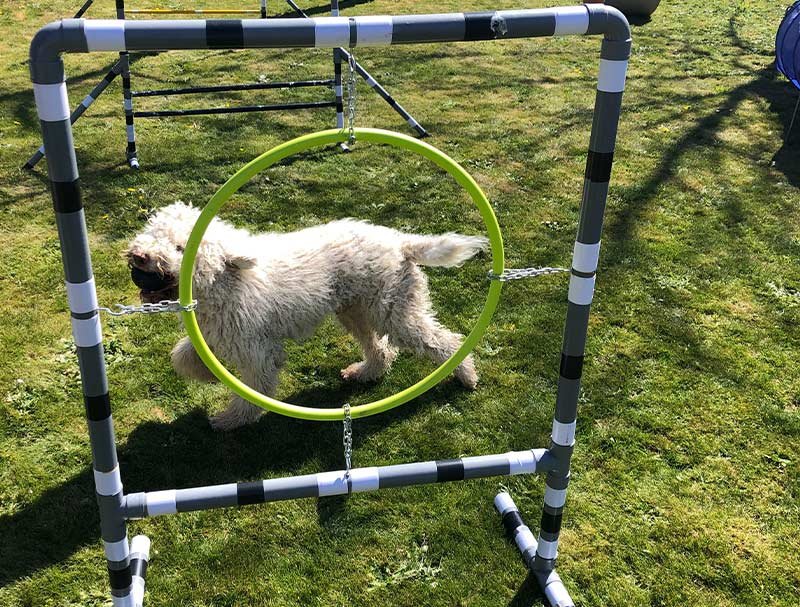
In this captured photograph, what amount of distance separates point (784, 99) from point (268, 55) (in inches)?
302

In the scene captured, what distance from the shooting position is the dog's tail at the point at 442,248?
3918 millimetres

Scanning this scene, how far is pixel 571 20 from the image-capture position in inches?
96.9

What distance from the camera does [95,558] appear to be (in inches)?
136

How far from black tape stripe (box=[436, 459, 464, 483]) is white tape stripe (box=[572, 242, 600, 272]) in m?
1.04

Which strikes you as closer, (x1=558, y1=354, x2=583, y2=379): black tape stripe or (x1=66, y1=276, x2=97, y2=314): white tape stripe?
(x1=66, y1=276, x2=97, y2=314): white tape stripe

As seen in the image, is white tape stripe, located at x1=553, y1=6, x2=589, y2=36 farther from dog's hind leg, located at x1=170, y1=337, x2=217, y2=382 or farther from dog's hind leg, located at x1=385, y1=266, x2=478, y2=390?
dog's hind leg, located at x1=170, y1=337, x2=217, y2=382

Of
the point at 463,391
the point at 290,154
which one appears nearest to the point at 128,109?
the point at 463,391

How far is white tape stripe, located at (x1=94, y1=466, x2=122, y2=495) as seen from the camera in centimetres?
275

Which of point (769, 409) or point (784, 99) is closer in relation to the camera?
point (769, 409)

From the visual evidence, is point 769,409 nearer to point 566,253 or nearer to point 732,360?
point 732,360

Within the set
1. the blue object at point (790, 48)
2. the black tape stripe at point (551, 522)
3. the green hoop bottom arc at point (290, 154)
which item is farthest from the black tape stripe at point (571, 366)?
the blue object at point (790, 48)

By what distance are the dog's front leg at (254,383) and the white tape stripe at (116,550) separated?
4.28ft

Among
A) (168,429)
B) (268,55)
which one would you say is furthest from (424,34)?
(268,55)

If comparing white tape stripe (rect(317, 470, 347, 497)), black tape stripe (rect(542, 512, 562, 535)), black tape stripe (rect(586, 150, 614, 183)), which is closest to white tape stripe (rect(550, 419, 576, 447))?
black tape stripe (rect(542, 512, 562, 535))
